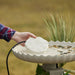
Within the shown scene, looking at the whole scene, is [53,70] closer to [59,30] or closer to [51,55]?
[51,55]

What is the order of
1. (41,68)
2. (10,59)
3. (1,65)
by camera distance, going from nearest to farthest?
1. (41,68)
2. (1,65)
3. (10,59)

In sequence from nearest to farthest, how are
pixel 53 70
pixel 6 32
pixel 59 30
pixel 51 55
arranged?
pixel 51 55, pixel 53 70, pixel 6 32, pixel 59 30

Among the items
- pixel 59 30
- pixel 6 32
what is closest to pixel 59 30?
pixel 59 30

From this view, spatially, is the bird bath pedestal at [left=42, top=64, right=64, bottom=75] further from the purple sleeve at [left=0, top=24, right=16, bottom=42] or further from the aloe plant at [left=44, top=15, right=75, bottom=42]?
the aloe plant at [left=44, top=15, right=75, bottom=42]

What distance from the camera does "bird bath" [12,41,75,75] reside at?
790 millimetres

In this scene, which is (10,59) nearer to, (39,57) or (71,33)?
(71,33)

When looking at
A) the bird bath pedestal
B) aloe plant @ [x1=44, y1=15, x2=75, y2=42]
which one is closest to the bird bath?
the bird bath pedestal

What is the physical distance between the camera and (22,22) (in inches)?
117

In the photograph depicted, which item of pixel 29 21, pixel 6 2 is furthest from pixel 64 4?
pixel 6 2

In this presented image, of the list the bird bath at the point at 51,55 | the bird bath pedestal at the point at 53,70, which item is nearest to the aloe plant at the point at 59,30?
the bird bath at the point at 51,55

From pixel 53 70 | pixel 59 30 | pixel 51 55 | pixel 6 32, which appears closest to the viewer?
pixel 51 55

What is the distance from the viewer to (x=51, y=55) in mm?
785

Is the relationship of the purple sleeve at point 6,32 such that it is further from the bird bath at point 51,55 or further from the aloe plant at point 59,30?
the aloe plant at point 59,30

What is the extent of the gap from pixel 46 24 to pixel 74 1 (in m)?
1.70
